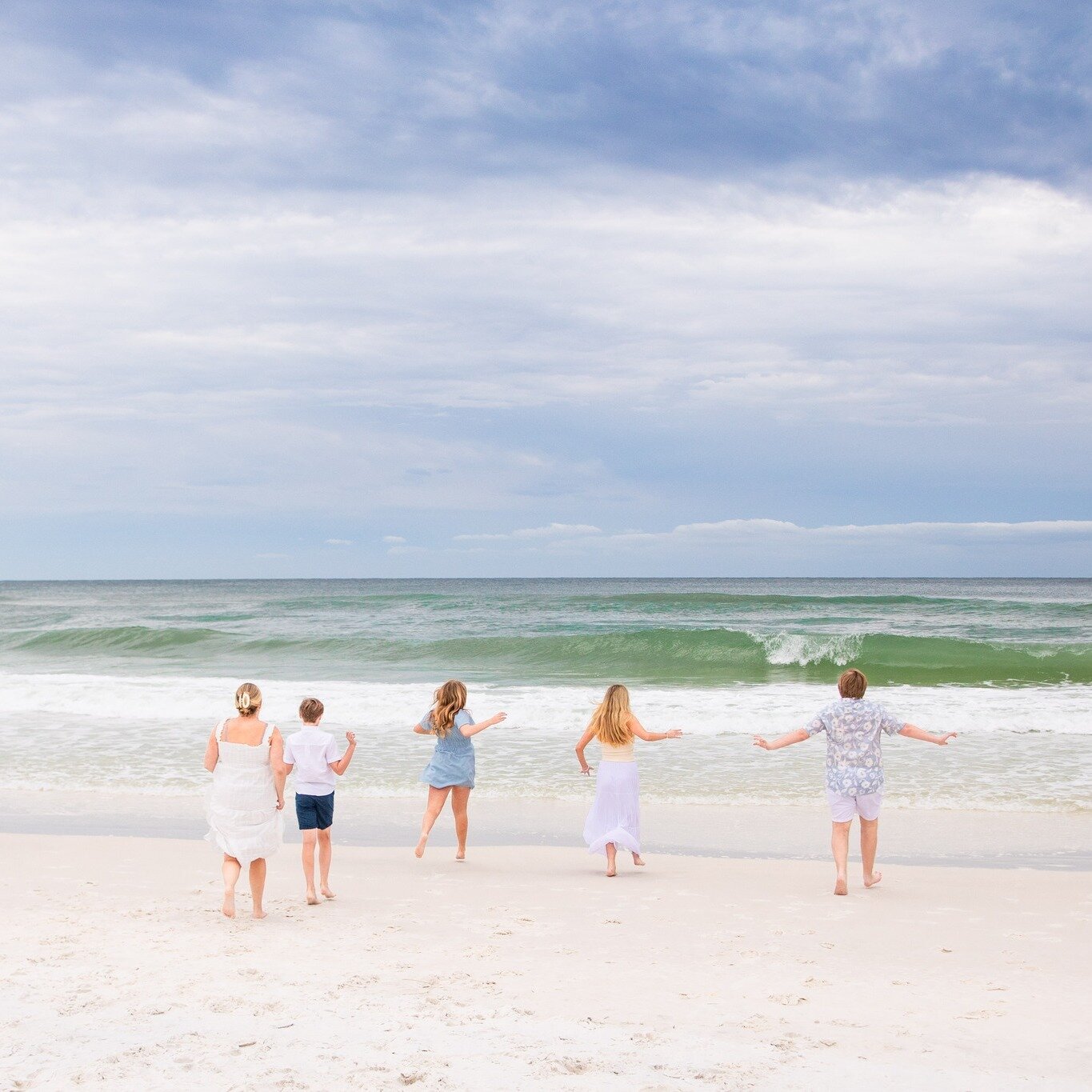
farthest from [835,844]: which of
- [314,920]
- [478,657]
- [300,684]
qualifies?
[478,657]

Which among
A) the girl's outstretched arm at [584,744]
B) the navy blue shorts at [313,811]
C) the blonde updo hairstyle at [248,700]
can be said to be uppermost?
the blonde updo hairstyle at [248,700]

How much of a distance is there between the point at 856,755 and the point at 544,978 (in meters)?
3.14

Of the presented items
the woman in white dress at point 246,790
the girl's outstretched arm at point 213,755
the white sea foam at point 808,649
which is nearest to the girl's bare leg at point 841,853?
the woman in white dress at point 246,790

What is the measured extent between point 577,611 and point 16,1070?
4085 cm

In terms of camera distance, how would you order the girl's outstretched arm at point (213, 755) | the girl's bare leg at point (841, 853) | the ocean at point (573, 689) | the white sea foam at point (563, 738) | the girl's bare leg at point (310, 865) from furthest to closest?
1. the ocean at point (573, 689)
2. the white sea foam at point (563, 738)
3. the girl's bare leg at point (841, 853)
4. the girl's bare leg at point (310, 865)
5. the girl's outstretched arm at point (213, 755)

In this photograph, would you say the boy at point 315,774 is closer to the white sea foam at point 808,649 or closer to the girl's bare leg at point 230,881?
the girl's bare leg at point 230,881

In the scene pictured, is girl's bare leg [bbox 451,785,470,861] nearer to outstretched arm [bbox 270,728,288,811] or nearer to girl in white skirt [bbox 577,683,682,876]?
girl in white skirt [bbox 577,683,682,876]

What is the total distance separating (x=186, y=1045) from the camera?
14.2 ft

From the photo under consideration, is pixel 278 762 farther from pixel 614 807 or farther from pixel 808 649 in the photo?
pixel 808 649

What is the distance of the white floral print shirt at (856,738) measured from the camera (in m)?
7.30

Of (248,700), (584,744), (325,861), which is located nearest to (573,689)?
(584,744)

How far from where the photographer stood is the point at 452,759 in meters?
8.07

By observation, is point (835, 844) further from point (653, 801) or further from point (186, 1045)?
point (186, 1045)

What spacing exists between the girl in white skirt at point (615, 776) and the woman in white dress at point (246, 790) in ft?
7.91
